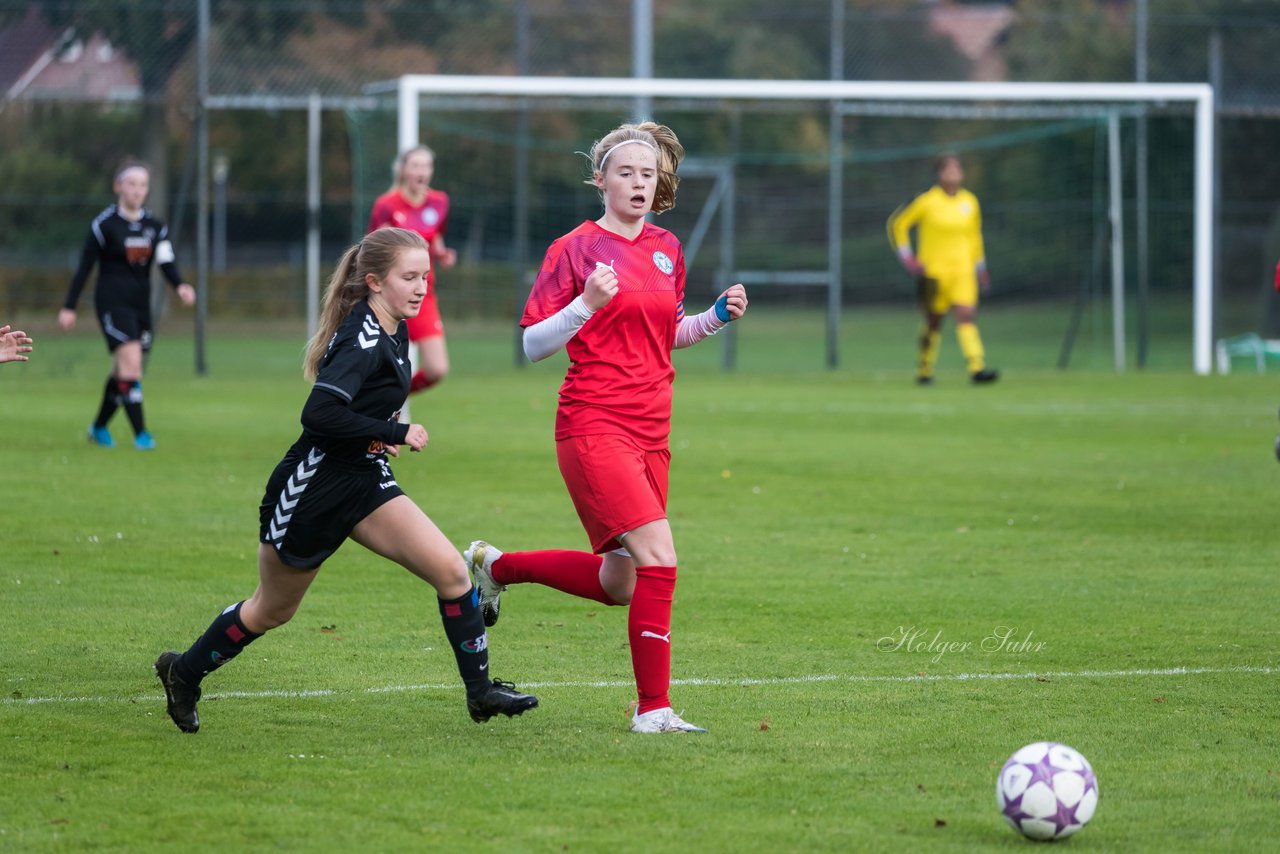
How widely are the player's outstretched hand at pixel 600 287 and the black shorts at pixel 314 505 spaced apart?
84cm

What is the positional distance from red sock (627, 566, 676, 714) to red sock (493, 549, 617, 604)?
611mm

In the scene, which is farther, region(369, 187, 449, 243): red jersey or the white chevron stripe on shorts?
region(369, 187, 449, 243): red jersey

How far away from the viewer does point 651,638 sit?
5.49 metres

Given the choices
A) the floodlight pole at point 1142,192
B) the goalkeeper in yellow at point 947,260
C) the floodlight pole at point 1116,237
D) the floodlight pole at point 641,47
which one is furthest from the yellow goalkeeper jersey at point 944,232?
the floodlight pole at point 1142,192

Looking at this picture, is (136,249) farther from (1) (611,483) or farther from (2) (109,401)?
(1) (611,483)

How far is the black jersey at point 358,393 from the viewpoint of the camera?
5.24 metres

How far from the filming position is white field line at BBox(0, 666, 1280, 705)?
234 inches

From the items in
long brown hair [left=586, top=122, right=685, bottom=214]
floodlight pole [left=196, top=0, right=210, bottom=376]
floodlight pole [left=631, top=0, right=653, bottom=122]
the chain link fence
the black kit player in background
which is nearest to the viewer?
long brown hair [left=586, top=122, right=685, bottom=214]

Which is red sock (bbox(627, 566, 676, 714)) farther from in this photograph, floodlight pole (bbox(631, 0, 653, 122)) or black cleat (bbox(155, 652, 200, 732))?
floodlight pole (bbox(631, 0, 653, 122))

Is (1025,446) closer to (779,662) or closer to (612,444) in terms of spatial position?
(779,662)

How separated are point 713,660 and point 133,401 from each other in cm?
806

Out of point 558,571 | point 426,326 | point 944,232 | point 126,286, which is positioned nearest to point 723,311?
point 558,571

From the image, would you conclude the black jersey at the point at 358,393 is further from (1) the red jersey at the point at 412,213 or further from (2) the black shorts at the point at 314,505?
(1) the red jersey at the point at 412,213

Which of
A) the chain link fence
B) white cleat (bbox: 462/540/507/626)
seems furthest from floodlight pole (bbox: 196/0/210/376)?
white cleat (bbox: 462/540/507/626)
